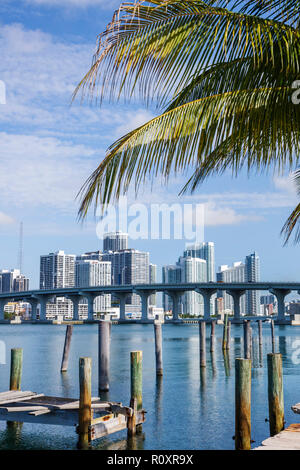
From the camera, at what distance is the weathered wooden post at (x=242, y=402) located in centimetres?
1042

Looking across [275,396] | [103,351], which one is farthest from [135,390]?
[103,351]

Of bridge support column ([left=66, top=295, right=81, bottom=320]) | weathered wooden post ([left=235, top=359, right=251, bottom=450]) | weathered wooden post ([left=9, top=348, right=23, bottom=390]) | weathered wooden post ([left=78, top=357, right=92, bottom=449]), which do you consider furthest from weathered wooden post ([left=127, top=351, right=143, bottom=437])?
bridge support column ([left=66, top=295, right=81, bottom=320])

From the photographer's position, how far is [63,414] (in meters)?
11.8

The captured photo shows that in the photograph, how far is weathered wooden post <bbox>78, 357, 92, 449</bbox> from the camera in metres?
11.3

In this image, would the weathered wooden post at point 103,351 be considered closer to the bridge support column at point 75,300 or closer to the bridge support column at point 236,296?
the bridge support column at point 236,296

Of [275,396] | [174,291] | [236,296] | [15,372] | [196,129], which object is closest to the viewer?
[196,129]

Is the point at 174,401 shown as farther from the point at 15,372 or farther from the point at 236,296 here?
the point at 236,296

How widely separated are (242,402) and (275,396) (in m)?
1.50

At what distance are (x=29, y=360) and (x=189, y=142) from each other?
35.9 meters

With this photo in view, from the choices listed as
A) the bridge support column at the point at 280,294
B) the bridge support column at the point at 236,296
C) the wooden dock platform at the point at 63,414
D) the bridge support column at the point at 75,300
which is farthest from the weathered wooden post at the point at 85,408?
the bridge support column at the point at 75,300

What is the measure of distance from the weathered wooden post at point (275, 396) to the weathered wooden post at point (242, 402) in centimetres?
115

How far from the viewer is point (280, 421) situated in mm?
11469

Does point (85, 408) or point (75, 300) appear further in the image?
point (75, 300)
